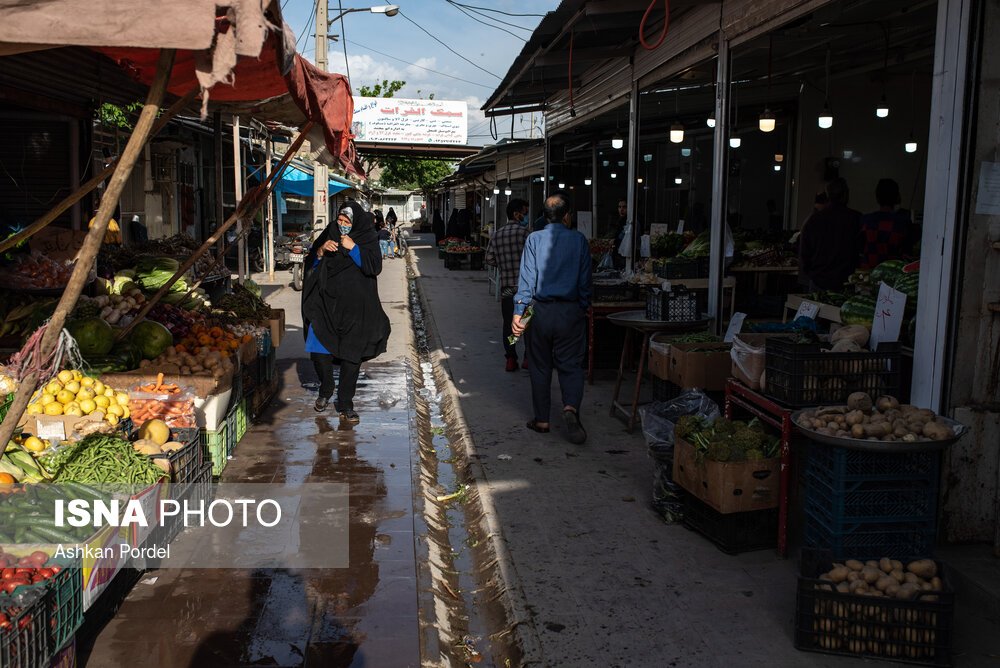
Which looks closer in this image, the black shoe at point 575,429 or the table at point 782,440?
the table at point 782,440

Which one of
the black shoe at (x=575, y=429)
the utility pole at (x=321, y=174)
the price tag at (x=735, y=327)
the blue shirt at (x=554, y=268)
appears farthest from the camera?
the utility pole at (x=321, y=174)

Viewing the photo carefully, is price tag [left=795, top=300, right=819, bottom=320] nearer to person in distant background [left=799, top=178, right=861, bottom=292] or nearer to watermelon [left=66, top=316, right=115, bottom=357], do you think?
person in distant background [left=799, top=178, right=861, bottom=292]

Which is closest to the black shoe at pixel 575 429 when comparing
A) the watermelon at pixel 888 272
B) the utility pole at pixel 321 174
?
the watermelon at pixel 888 272

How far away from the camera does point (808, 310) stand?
256 inches

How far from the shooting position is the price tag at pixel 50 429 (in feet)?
15.3

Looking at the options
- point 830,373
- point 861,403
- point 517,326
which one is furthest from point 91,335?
point 861,403

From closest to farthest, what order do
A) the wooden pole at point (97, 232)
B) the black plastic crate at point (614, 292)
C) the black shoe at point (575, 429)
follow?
the wooden pole at point (97, 232) → the black shoe at point (575, 429) → the black plastic crate at point (614, 292)

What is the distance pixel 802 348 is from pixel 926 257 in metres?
0.96

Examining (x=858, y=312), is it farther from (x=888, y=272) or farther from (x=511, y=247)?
(x=511, y=247)

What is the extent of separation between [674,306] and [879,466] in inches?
137

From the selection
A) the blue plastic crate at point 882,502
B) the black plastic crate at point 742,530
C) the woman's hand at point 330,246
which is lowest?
the black plastic crate at point 742,530

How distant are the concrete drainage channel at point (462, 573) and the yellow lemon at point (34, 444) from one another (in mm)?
2251

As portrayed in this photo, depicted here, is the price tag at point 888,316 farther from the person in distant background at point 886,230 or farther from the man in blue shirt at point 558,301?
the person in distant background at point 886,230

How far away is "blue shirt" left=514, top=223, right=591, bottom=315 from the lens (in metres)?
6.78
